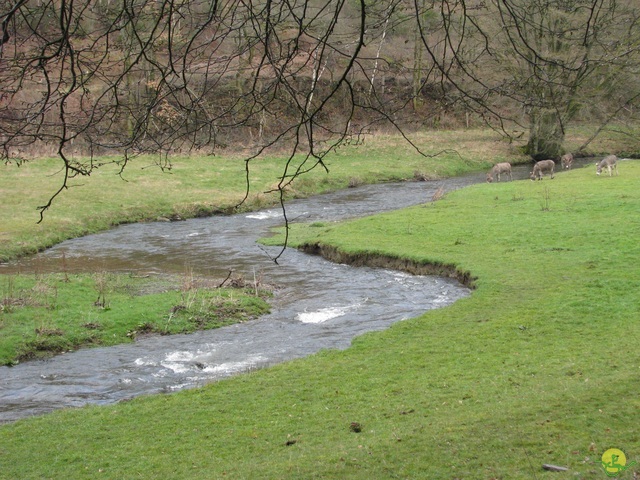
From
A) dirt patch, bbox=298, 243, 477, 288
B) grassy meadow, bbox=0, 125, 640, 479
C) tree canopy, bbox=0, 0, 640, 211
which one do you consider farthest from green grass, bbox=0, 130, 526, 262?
tree canopy, bbox=0, 0, 640, 211

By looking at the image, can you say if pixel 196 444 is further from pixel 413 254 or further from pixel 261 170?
pixel 261 170

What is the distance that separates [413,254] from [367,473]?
13043 mm

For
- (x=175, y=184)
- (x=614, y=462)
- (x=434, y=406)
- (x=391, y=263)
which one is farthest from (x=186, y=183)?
(x=614, y=462)

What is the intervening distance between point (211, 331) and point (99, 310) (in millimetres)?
2589

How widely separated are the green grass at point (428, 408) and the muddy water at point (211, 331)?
0.99 meters

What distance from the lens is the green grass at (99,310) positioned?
13.8 metres

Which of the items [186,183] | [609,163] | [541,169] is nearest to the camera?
[609,163]

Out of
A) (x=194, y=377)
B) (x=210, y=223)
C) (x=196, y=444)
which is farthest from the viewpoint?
(x=210, y=223)

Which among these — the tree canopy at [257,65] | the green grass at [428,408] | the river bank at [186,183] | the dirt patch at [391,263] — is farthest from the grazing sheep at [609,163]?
the dirt patch at [391,263]

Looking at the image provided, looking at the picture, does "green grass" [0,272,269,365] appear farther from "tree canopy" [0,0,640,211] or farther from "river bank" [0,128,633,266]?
"river bank" [0,128,633,266]

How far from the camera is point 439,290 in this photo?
666 inches

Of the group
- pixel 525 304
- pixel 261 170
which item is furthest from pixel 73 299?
pixel 261 170

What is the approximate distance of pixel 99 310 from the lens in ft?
50.6

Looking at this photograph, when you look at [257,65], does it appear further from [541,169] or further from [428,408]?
[541,169]
